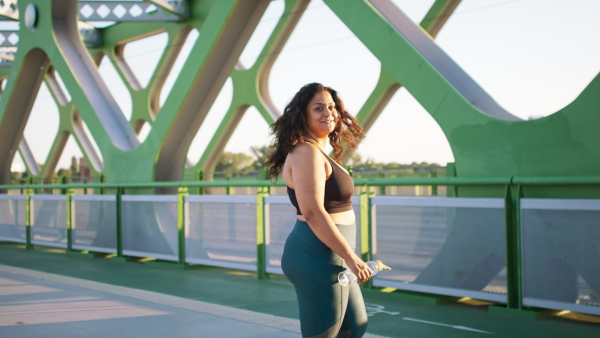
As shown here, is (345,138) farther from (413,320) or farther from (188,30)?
(188,30)

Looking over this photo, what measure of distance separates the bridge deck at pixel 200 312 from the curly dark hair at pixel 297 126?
2.37 meters

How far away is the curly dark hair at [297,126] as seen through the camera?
3.52m

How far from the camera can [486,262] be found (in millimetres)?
6977

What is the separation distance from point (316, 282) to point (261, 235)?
590 centimetres

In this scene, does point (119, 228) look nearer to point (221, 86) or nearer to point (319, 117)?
point (221, 86)

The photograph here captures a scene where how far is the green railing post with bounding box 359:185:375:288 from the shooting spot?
805 centimetres

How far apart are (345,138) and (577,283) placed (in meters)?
3.39

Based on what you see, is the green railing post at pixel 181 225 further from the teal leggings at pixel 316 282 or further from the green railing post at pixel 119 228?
the teal leggings at pixel 316 282

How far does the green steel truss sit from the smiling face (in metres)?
4.11

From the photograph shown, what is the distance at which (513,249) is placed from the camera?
22.3ft

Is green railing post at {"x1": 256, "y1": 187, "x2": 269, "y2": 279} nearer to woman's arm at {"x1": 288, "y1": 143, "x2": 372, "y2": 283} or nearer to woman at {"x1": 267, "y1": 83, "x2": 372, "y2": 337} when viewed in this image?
woman at {"x1": 267, "y1": 83, "x2": 372, "y2": 337}

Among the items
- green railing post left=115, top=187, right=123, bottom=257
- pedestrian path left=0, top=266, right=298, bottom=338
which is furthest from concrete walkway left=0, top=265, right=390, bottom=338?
green railing post left=115, top=187, right=123, bottom=257

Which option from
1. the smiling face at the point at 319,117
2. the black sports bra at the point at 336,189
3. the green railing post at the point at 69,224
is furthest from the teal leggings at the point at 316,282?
the green railing post at the point at 69,224

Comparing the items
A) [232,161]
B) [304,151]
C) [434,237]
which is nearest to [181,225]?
[434,237]
